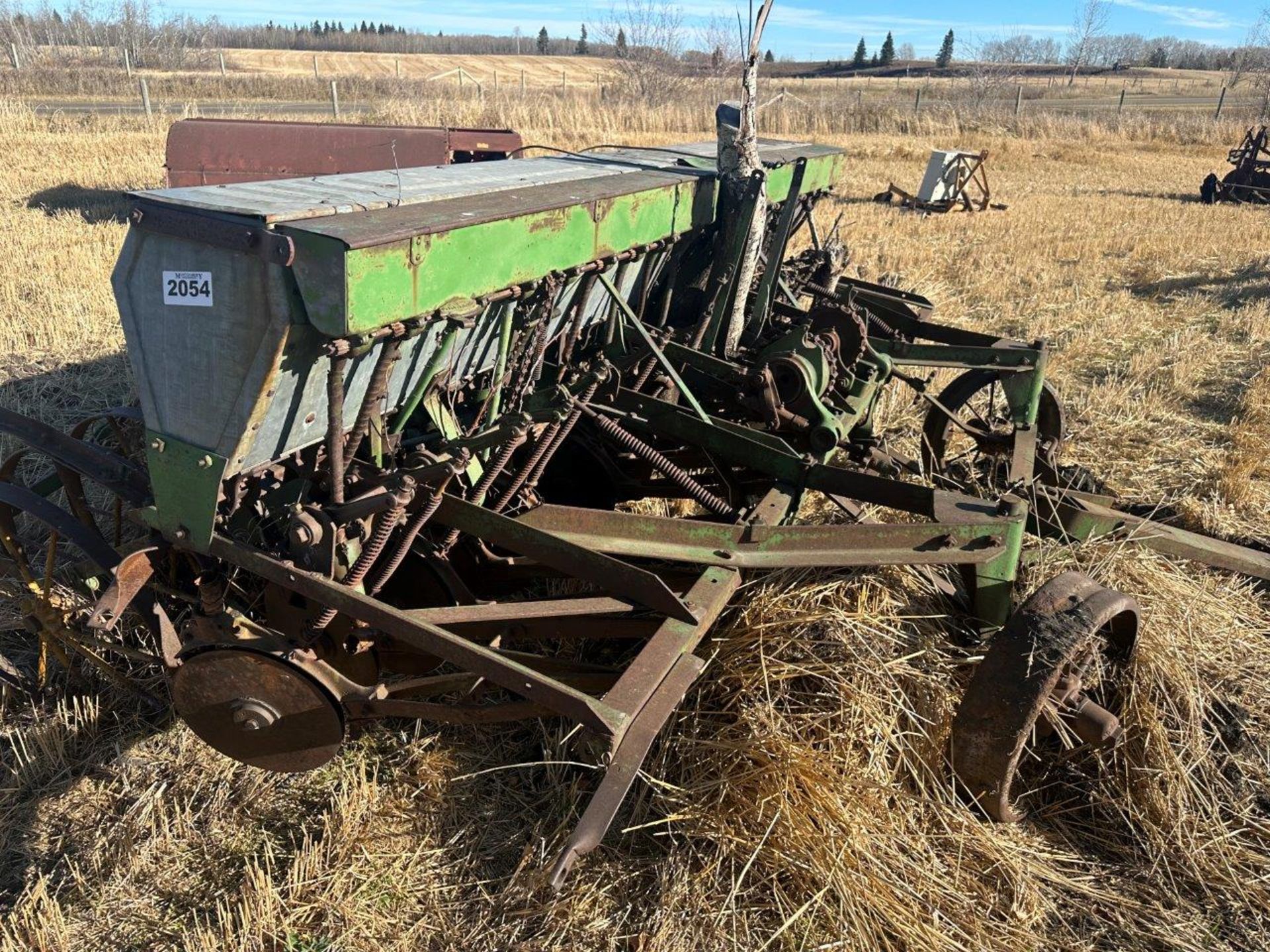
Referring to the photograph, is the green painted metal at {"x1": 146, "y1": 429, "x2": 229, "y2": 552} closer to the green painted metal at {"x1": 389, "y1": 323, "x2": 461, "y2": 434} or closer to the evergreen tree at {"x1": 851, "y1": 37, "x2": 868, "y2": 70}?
the green painted metal at {"x1": 389, "y1": 323, "x2": 461, "y2": 434}

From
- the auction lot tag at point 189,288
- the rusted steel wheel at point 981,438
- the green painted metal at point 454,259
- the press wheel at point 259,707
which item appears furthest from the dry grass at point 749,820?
the auction lot tag at point 189,288

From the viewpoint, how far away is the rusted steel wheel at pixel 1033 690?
2.34 meters

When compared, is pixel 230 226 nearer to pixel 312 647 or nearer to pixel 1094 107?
pixel 312 647

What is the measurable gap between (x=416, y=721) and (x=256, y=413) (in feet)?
4.30

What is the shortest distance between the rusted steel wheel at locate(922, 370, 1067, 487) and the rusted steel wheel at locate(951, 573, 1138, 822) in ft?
4.51

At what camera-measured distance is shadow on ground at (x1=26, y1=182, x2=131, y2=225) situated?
9484 millimetres

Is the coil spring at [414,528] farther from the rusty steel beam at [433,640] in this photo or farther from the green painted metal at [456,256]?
the green painted metal at [456,256]

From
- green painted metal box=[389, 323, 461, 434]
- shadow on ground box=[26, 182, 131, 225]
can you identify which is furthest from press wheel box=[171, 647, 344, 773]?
shadow on ground box=[26, 182, 131, 225]

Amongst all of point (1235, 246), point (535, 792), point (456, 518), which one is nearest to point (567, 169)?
point (456, 518)

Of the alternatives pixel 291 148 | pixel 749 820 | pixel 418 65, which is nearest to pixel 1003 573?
pixel 749 820

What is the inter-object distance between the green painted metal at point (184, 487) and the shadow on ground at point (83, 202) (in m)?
8.19

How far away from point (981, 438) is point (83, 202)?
10.4 meters

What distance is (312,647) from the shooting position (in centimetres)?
269

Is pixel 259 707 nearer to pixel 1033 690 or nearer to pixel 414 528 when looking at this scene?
pixel 414 528
